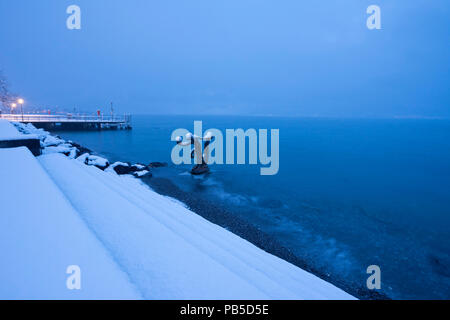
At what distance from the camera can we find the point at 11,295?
Answer: 1.72 m

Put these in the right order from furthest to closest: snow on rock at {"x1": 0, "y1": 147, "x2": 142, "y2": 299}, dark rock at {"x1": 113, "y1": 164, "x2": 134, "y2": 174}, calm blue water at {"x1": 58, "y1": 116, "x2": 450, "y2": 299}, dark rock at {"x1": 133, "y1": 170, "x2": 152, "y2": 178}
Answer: dark rock at {"x1": 133, "y1": 170, "x2": 152, "y2": 178} < dark rock at {"x1": 113, "y1": 164, "x2": 134, "y2": 174} < calm blue water at {"x1": 58, "y1": 116, "x2": 450, "y2": 299} < snow on rock at {"x1": 0, "y1": 147, "x2": 142, "y2": 299}

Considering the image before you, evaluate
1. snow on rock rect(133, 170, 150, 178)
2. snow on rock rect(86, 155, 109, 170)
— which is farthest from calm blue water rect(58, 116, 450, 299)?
snow on rock rect(86, 155, 109, 170)

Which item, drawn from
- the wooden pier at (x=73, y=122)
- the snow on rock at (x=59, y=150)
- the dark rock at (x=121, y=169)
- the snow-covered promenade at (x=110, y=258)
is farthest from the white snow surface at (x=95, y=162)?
the wooden pier at (x=73, y=122)

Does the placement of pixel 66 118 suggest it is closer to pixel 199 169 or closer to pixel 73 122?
pixel 73 122

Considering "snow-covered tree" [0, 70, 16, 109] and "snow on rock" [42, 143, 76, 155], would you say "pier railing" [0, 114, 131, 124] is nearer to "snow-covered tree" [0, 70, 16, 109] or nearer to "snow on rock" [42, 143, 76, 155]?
"snow-covered tree" [0, 70, 16, 109]

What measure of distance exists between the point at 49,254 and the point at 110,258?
20.7 inches

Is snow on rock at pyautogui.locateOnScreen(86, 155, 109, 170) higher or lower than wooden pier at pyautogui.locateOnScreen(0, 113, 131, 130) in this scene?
lower

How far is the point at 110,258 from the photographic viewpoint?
7.33ft

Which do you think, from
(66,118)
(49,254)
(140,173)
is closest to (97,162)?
(140,173)

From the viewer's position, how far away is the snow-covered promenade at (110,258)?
6.30 feet

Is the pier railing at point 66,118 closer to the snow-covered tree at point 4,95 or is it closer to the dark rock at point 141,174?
the snow-covered tree at point 4,95

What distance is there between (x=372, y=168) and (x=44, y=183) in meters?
30.0

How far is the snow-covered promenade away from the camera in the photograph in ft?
6.30
